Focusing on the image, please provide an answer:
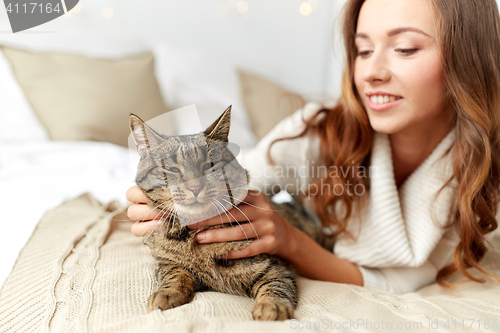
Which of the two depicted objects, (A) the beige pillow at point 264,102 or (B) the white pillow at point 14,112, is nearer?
(B) the white pillow at point 14,112

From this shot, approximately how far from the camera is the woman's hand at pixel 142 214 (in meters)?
0.82

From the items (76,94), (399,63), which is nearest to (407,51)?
(399,63)

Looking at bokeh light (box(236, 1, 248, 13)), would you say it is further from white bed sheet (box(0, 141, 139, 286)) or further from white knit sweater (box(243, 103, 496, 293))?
white bed sheet (box(0, 141, 139, 286))

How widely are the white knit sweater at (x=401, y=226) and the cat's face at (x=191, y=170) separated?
0.48 meters

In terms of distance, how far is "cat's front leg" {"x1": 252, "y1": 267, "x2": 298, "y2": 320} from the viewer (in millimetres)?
660

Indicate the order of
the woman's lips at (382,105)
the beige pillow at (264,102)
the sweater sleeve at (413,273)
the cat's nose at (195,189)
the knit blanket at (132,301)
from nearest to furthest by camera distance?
the knit blanket at (132,301)
the cat's nose at (195,189)
the woman's lips at (382,105)
the sweater sleeve at (413,273)
the beige pillow at (264,102)

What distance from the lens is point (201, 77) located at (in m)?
1.73

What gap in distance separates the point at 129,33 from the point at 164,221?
77 centimetres

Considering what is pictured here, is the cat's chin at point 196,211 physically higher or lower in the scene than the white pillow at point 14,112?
lower

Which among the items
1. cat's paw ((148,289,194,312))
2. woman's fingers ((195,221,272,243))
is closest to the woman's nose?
woman's fingers ((195,221,272,243))

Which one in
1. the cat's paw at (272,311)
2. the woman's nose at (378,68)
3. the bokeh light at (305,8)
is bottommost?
the cat's paw at (272,311)

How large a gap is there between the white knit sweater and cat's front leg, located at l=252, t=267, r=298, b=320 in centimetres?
44

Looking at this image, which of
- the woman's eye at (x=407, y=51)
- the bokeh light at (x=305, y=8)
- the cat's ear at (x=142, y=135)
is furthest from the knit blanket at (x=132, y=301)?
the bokeh light at (x=305, y=8)

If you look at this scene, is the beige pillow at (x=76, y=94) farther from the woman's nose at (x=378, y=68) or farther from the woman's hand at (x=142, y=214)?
the woman's nose at (x=378, y=68)
